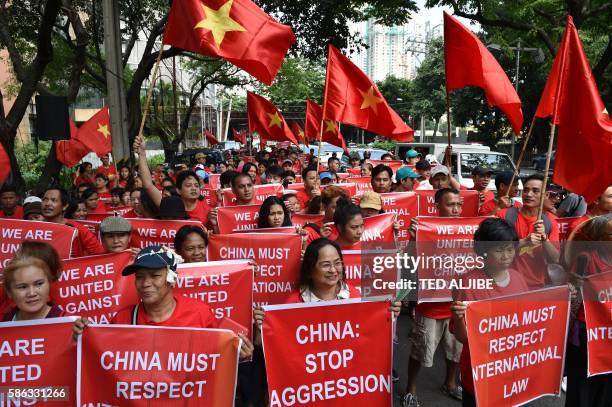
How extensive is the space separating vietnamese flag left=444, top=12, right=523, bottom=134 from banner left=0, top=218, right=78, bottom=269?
4302 millimetres

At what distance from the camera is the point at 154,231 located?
204 inches

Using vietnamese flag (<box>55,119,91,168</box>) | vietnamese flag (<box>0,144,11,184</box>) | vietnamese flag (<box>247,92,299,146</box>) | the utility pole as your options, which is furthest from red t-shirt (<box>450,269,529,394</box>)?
vietnamese flag (<box>55,119,91,168</box>)

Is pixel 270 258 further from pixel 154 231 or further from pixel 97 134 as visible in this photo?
pixel 97 134

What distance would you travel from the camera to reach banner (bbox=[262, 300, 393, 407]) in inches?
121

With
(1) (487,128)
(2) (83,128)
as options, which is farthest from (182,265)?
(1) (487,128)

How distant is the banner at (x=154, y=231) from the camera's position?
5.13m

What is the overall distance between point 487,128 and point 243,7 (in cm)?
3327

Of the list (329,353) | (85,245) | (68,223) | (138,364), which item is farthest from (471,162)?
(138,364)

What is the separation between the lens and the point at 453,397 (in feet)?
14.8

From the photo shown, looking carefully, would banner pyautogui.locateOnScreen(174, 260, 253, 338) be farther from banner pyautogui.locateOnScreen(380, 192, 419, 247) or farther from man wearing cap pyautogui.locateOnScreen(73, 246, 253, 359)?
banner pyautogui.locateOnScreen(380, 192, 419, 247)

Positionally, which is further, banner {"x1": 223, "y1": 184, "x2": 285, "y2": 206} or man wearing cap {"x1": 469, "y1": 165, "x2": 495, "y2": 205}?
banner {"x1": 223, "y1": 184, "x2": 285, "y2": 206}

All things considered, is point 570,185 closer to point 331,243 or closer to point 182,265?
point 331,243

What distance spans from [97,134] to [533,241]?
33.6ft

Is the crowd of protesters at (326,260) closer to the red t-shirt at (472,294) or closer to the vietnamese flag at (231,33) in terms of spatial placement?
the red t-shirt at (472,294)
